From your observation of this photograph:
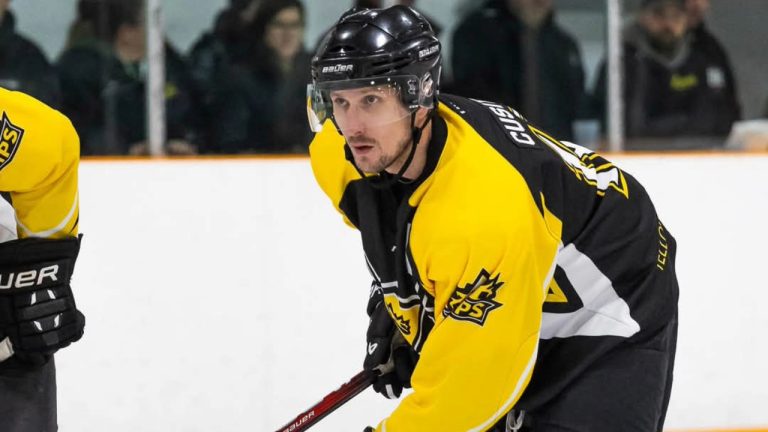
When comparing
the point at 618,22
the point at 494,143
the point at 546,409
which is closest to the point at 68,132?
the point at 494,143

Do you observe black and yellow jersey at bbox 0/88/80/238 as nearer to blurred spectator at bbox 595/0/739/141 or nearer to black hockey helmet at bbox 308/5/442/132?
black hockey helmet at bbox 308/5/442/132

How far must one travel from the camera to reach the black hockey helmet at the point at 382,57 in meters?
1.89

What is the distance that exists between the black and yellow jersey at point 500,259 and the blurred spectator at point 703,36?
1928 mm

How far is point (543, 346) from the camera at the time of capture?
2.14 m

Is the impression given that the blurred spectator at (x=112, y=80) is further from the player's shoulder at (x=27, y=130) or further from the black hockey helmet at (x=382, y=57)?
the black hockey helmet at (x=382, y=57)

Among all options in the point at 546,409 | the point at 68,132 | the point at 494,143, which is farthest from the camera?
the point at 68,132

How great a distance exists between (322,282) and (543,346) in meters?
1.52

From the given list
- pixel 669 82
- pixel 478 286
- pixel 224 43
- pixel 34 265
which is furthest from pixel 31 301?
pixel 669 82

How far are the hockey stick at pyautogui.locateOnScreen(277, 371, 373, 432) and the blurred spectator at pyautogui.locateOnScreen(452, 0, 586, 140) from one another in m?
1.60

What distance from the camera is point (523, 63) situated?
3.95 meters

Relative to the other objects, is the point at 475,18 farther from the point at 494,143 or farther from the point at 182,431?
the point at 494,143

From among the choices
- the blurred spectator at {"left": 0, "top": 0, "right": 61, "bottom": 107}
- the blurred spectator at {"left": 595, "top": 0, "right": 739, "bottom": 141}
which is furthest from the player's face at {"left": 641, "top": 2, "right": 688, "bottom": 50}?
the blurred spectator at {"left": 0, "top": 0, "right": 61, "bottom": 107}

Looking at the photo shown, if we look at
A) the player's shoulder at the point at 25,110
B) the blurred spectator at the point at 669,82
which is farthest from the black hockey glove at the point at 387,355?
the blurred spectator at the point at 669,82

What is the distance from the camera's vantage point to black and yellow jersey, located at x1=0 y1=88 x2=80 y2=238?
88.0 inches
